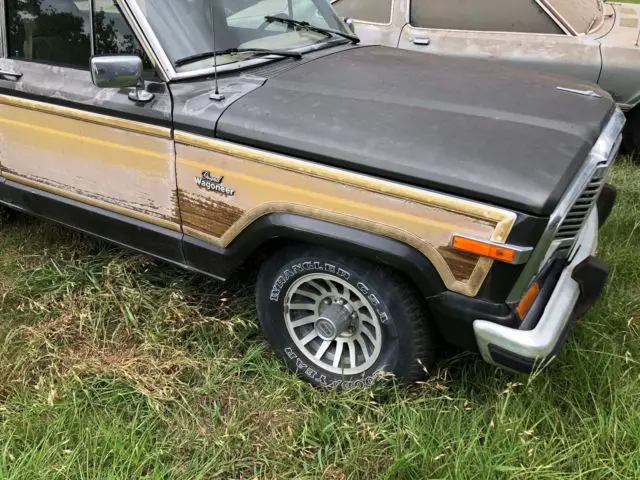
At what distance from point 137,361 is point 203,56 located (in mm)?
1532

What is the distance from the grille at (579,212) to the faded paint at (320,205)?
Answer: 409 mm

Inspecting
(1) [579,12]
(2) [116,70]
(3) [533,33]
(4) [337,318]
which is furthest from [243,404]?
(1) [579,12]

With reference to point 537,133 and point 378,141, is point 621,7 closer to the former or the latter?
point 537,133

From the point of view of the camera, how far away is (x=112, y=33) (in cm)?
283

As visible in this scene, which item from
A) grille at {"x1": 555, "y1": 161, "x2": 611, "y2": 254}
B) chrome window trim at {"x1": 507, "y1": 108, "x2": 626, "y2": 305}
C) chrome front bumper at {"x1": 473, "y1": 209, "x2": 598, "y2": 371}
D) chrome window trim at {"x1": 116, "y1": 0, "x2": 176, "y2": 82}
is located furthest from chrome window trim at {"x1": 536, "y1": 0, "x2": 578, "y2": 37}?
chrome window trim at {"x1": 116, "y1": 0, "x2": 176, "y2": 82}

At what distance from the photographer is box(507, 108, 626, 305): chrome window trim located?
2.03 metres

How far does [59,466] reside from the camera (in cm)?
232

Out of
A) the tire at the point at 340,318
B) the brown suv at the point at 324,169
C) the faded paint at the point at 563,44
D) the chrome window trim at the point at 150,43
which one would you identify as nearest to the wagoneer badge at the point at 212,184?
the brown suv at the point at 324,169

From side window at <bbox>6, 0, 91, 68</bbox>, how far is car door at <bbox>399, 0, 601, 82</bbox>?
3.24 meters

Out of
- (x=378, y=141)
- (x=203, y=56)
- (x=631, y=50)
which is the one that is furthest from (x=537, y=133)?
(x=631, y=50)

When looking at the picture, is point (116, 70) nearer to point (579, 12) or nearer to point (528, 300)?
point (528, 300)

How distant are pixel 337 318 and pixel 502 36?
3749 mm

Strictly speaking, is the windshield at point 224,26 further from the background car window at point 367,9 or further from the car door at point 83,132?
the background car window at point 367,9

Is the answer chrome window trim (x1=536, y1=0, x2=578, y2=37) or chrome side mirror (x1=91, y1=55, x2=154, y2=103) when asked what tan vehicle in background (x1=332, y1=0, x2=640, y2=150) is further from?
chrome side mirror (x1=91, y1=55, x2=154, y2=103)
